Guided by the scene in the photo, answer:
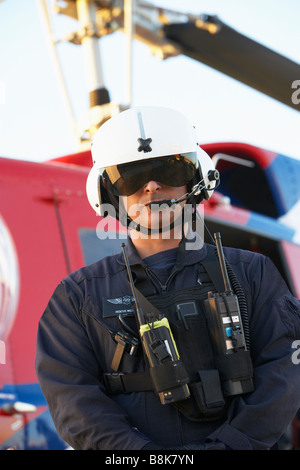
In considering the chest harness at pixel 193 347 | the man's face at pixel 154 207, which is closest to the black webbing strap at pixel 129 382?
the chest harness at pixel 193 347

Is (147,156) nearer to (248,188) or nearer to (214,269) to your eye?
(214,269)

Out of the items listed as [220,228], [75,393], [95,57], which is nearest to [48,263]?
[75,393]

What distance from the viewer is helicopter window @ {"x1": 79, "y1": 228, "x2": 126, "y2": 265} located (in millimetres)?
3525

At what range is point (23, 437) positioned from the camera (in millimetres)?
2930

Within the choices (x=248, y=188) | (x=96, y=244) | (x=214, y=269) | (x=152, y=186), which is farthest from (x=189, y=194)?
(x=248, y=188)

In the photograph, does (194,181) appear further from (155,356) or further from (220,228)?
(220,228)

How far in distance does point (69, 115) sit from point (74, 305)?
334cm

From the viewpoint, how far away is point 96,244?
360 centimetres

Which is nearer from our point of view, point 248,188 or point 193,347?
point 193,347

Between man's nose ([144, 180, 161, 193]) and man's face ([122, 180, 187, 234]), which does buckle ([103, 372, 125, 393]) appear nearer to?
man's face ([122, 180, 187, 234])

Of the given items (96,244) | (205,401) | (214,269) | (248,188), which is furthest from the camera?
(248,188)

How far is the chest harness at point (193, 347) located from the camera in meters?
1.83

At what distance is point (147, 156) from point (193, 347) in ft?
2.06

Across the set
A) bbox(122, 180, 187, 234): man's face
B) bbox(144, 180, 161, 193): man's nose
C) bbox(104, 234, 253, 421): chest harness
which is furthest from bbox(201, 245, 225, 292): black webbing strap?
bbox(144, 180, 161, 193): man's nose
